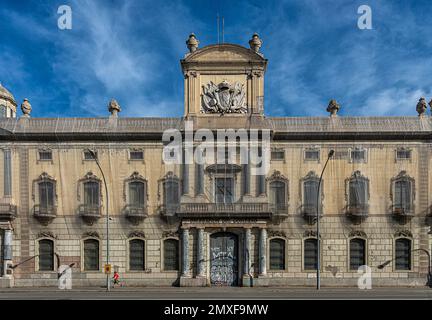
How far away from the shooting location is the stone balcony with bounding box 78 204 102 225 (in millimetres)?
28597

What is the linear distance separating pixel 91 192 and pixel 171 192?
6.38 metres

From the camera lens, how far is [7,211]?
2830cm

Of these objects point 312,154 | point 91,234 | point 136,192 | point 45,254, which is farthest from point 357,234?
point 45,254

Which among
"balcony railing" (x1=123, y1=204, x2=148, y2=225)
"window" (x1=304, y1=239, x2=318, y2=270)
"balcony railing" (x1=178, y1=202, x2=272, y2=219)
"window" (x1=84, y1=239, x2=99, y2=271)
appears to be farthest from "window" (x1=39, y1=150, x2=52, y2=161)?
"window" (x1=304, y1=239, x2=318, y2=270)

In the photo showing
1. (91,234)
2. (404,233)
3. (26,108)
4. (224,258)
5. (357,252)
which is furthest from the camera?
(26,108)

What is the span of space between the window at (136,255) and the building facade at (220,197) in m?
0.09

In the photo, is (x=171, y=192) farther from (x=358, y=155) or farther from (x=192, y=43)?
(x=358, y=155)

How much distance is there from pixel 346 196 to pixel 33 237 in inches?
978

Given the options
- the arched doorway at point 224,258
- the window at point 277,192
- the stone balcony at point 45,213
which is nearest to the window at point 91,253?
the stone balcony at point 45,213

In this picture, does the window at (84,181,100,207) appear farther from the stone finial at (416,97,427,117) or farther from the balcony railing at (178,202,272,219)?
the stone finial at (416,97,427,117)

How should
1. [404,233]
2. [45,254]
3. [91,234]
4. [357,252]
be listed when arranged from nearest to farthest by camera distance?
[404,233], [357,252], [91,234], [45,254]

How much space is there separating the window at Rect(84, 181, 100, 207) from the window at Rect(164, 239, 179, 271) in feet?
21.5

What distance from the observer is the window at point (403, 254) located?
2869 cm

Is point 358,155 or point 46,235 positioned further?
point 358,155
